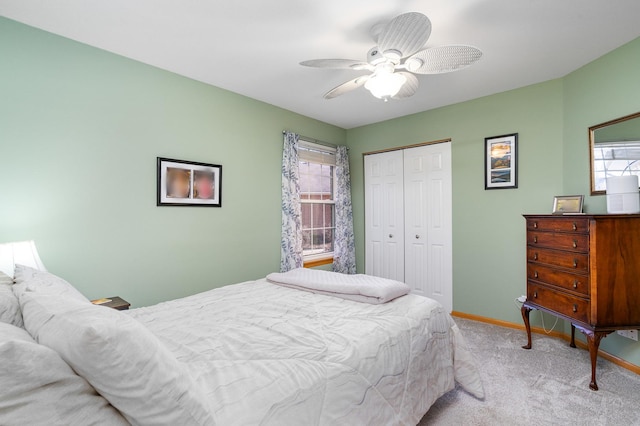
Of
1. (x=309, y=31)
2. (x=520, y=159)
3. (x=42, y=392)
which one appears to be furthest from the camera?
(x=520, y=159)

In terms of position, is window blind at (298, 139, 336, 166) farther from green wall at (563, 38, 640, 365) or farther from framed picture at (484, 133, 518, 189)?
green wall at (563, 38, 640, 365)

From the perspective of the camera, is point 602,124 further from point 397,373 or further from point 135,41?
point 135,41

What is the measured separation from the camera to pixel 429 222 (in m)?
4.02

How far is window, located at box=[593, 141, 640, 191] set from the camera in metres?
2.39

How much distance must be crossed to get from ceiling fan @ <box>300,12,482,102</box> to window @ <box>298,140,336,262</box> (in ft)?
6.75

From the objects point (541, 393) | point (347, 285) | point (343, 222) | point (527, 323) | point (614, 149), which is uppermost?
point (614, 149)

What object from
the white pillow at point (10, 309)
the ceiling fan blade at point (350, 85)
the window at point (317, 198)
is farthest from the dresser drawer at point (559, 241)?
the white pillow at point (10, 309)

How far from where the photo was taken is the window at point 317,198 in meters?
4.34

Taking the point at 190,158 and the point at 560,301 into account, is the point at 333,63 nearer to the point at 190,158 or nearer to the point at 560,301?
the point at 190,158

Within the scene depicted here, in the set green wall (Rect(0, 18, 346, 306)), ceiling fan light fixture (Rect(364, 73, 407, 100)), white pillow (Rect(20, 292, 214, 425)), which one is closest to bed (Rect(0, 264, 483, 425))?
white pillow (Rect(20, 292, 214, 425))

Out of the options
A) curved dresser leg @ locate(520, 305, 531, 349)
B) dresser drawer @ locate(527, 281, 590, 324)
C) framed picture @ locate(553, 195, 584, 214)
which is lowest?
curved dresser leg @ locate(520, 305, 531, 349)

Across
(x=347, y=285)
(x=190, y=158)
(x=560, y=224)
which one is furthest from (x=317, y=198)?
(x=560, y=224)

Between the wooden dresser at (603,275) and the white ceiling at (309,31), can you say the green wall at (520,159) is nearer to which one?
the white ceiling at (309,31)

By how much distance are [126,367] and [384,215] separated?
4.00m
